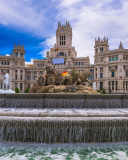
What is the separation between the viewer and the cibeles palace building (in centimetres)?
6838

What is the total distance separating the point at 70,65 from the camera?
8212cm

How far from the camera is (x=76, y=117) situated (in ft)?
30.3

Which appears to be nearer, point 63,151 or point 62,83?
point 63,151

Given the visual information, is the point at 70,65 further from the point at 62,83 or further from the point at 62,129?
the point at 62,129

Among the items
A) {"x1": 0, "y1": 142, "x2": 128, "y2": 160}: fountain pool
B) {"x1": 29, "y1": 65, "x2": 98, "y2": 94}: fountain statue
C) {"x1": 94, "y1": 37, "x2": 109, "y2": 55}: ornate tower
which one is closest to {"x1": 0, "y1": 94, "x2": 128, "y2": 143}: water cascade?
{"x1": 0, "y1": 142, "x2": 128, "y2": 160}: fountain pool

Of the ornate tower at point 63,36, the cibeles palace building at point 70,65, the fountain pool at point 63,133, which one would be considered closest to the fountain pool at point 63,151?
the fountain pool at point 63,133

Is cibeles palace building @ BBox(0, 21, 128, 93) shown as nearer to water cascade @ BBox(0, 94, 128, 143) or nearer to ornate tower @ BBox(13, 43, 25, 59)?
ornate tower @ BBox(13, 43, 25, 59)

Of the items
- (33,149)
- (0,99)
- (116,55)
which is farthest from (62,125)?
(116,55)

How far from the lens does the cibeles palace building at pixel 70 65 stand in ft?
224

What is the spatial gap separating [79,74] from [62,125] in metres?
10.7

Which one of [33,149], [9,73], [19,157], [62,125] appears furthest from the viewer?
[9,73]

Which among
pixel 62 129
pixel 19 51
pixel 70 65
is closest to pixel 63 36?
pixel 70 65

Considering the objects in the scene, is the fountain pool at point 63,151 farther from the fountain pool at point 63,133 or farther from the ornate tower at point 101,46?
the ornate tower at point 101,46

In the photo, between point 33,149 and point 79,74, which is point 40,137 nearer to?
point 33,149
